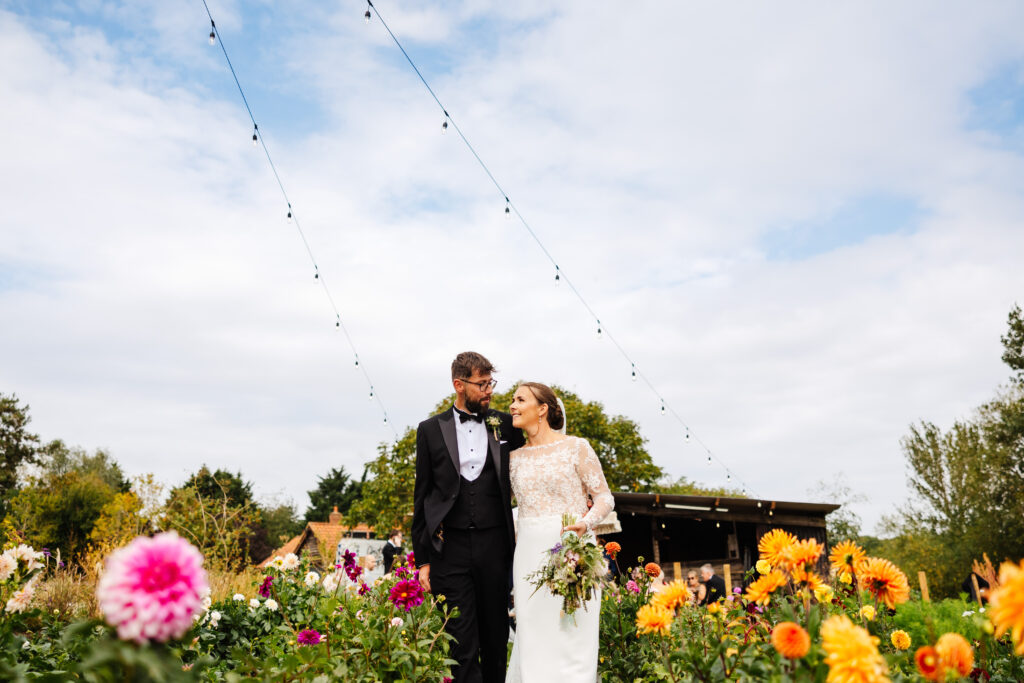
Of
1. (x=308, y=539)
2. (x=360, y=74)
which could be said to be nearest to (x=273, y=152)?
(x=360, y=74)

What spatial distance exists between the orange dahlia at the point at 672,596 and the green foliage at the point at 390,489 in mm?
17323

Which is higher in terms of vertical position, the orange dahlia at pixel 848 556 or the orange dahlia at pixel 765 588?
the orange dahlia at pixel 848 556

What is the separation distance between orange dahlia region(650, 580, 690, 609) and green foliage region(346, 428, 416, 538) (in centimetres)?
1732

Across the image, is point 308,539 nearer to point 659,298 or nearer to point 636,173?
point 659,298

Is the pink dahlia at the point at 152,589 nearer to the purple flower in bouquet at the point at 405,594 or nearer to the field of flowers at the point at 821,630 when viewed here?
the field of flowers at the point at 821,630

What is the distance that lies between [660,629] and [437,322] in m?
7.03

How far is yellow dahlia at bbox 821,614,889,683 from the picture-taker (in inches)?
47.8

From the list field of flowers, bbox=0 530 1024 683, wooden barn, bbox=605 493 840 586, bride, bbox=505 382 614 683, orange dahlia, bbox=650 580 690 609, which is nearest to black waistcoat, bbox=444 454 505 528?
bride, bbox=505 382 614 683

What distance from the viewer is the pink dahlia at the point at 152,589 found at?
38.3 inches

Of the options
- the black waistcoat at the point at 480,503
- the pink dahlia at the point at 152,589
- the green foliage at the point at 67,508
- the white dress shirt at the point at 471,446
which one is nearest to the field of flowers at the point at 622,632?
the pink dahlia at the point at 152,589

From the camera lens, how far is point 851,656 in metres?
1.23

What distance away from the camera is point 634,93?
6.41m

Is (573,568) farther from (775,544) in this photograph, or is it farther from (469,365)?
(775,544)

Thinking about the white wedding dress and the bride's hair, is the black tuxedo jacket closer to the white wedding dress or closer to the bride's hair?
the white wedding dress
